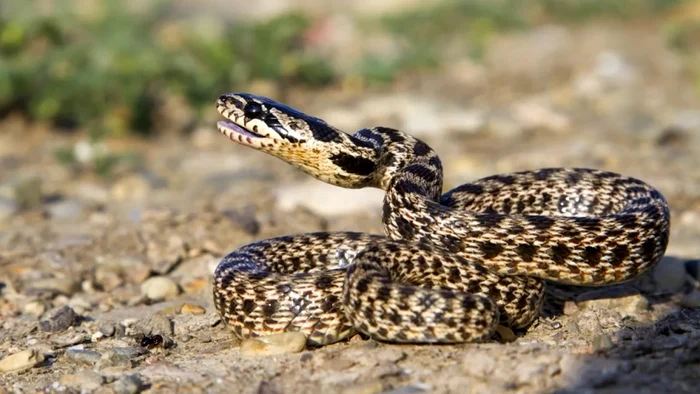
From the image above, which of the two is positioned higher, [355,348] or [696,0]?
[696,0]

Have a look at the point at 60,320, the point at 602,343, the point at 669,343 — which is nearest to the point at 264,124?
the point at 60,320

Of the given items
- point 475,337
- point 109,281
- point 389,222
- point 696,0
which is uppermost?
point 696,0

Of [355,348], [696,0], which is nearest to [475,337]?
[355,348]

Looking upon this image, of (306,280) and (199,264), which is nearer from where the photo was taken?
(306,280)

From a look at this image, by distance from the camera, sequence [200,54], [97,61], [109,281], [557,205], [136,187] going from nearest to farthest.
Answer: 1. [557,205]
2. [109,281]
3. [136,187]
4. [97,61]
5. [200,54]

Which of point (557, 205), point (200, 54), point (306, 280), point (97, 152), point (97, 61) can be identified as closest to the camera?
point (306, 280)

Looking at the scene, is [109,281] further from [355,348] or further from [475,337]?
[475,337]

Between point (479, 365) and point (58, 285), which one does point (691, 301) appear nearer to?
point (479, 365)

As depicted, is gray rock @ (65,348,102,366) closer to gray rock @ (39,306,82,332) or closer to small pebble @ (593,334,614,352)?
gray rock @ (39,306,82,332)
